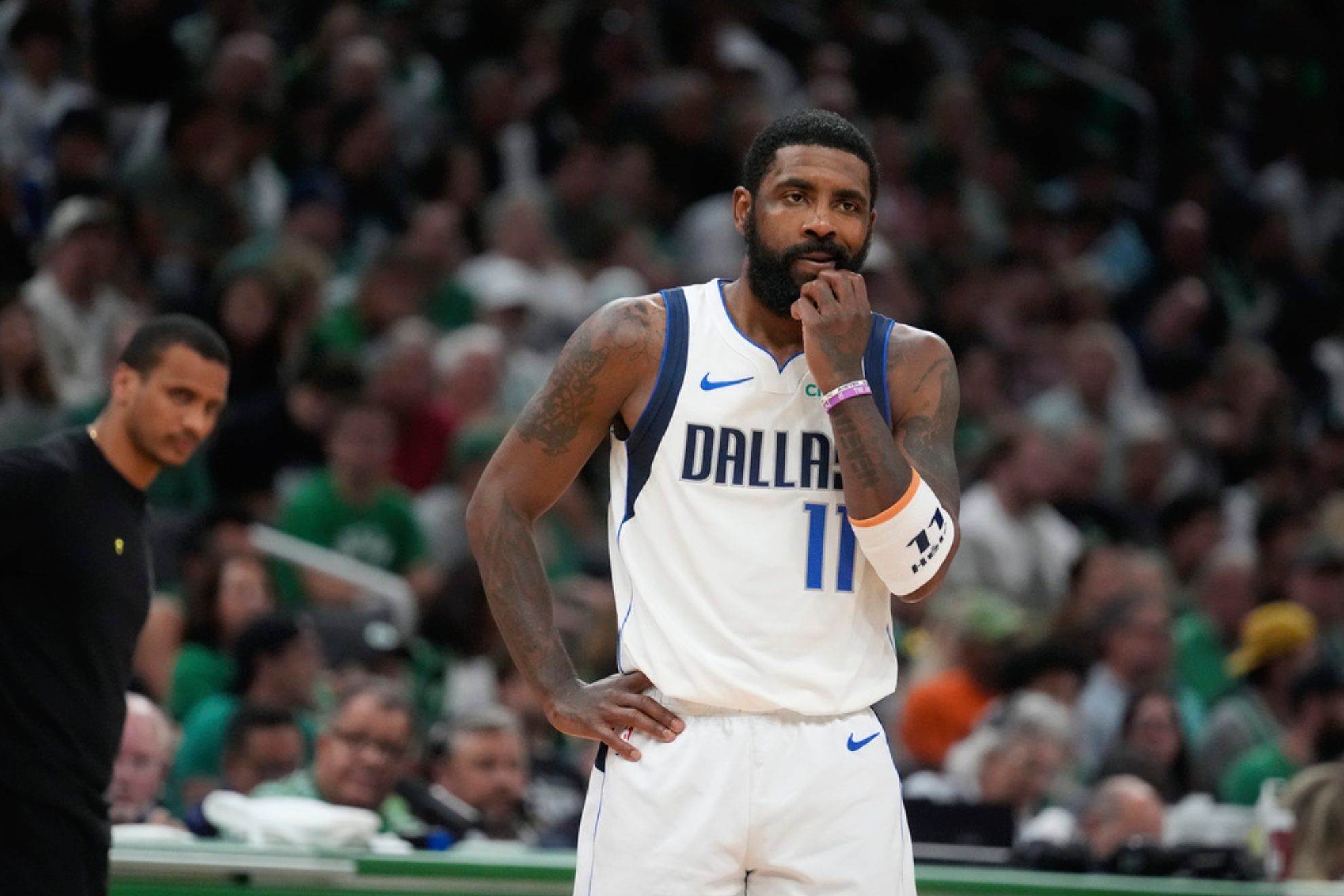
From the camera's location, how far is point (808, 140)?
3.70 m

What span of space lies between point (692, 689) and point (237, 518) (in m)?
4.71

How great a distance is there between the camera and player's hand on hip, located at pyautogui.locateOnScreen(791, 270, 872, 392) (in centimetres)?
355

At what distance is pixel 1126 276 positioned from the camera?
43.6 feet

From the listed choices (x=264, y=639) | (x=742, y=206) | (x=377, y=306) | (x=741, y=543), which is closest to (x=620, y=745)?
(x=741, y=543)

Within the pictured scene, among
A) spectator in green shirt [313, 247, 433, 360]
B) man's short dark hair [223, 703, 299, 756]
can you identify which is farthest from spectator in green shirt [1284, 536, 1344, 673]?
man's short dark hair [223, 703, 299, 756]

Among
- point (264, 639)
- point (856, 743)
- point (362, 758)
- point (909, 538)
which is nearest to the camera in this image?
point (909, 538)

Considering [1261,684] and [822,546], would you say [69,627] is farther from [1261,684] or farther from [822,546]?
[1261,684]

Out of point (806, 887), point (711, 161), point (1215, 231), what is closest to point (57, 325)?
point (711, 161)

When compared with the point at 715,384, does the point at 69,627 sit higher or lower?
lower

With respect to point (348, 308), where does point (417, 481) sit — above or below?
below

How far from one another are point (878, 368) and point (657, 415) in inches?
16.6

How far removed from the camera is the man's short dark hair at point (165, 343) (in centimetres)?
472

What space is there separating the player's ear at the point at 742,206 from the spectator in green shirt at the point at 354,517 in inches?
184

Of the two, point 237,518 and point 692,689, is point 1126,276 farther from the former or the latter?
point 692,689
